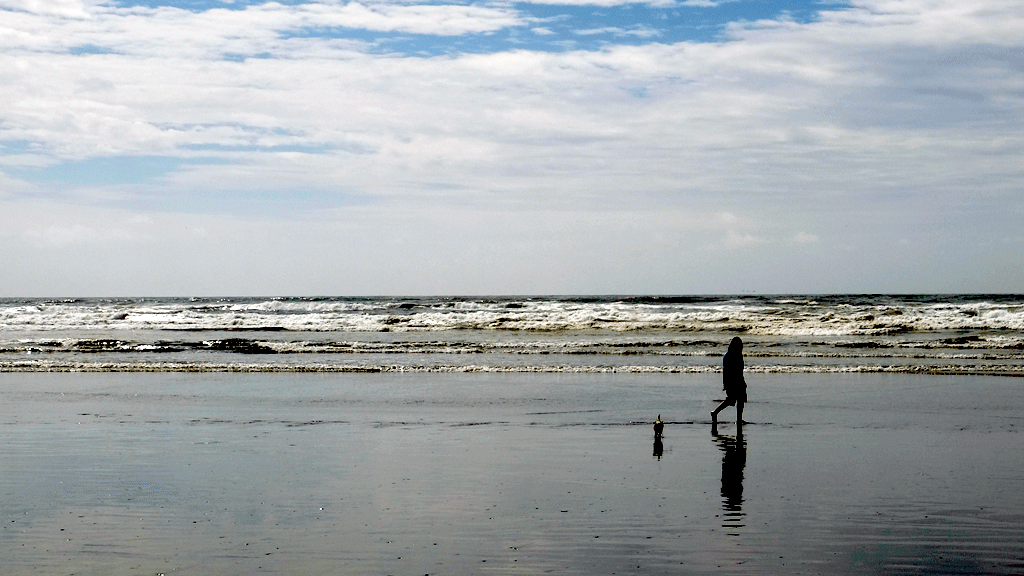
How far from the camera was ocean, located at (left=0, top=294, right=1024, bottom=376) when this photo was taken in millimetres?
25891

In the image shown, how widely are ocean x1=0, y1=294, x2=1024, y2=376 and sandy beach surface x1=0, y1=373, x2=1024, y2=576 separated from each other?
792cm

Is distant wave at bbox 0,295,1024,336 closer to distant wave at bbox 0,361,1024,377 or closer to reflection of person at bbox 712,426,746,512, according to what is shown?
distant wave at bbox 0,361,1024,377

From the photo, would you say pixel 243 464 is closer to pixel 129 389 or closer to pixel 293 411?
pixel 293 411

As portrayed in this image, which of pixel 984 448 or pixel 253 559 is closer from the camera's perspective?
pixel 253 559

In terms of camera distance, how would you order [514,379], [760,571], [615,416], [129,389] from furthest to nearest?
[514,379]
[129,389]
[615,416]
[760,571]

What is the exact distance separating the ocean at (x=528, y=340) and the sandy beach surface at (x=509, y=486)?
7.92 meters

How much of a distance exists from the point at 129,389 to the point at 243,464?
10.5m

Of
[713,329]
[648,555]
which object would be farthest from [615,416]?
[713,329]

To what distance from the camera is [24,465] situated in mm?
10977

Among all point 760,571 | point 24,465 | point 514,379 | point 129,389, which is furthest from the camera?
point 514,379

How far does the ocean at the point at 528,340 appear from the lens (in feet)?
84.9

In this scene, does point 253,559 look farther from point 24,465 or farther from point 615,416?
point 615,416

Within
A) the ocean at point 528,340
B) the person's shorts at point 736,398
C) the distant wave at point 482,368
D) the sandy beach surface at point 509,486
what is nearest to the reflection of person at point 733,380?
the person's shorts at point 736,398

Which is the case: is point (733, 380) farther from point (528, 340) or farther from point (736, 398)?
point (528, 340)
